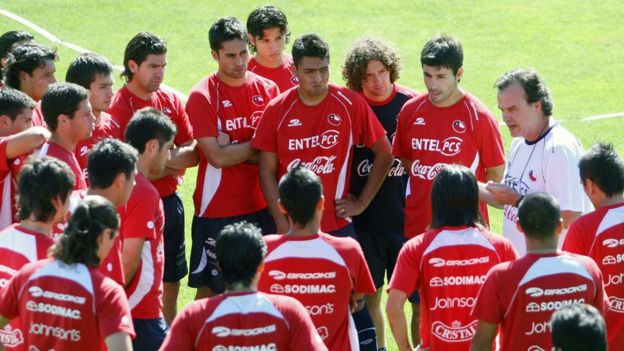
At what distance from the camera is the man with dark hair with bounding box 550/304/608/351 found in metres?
5.26

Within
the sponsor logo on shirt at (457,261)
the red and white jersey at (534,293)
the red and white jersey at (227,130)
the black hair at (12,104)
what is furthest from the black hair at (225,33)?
the red and white jersey at (534,293)

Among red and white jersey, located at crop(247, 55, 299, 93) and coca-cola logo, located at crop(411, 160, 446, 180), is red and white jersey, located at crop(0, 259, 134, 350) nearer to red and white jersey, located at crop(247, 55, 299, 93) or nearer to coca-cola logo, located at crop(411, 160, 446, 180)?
coca-cola logo, located at crop(411, 160, 446, 180)

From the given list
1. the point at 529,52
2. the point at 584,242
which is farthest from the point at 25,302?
the point at 529,52

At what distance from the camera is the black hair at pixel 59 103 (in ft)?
25.5

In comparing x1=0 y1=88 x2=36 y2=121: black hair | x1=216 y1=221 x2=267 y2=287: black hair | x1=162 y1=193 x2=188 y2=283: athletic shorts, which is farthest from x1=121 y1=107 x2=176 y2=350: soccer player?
x1=162 y1=193 x2=188 y2=283: athletic shorts

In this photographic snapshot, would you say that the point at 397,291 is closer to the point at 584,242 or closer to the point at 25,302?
the point at 584,242

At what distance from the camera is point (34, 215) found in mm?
6410

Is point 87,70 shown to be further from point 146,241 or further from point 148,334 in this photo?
point 148,334

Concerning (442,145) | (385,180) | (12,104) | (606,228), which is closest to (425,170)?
(442,145)

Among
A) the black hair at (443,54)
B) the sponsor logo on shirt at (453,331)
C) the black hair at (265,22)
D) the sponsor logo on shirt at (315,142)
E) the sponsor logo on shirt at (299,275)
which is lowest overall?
the sponsor logo on shirt at (453,331)

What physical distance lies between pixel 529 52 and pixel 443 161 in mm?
10933

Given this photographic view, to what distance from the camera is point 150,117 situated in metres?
7.66

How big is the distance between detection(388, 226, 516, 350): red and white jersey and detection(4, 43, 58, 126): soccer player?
4.23 meters

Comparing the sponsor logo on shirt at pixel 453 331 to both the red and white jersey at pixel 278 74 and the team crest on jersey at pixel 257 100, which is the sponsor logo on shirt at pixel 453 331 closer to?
the team crest on jersey at pixel 257 100
